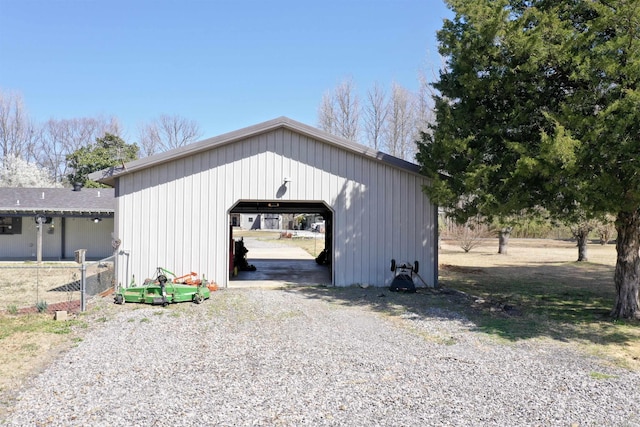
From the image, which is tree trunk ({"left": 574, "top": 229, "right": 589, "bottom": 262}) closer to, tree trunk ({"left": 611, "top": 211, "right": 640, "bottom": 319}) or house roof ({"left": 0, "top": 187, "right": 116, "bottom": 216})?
tree trunk ({"left": 611, "top": 211, "right": 640, "bottom": 319})

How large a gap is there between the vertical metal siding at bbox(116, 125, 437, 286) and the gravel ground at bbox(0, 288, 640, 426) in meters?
3.50

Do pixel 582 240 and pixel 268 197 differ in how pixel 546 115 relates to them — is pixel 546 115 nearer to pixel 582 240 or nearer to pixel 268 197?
pixel 268 197

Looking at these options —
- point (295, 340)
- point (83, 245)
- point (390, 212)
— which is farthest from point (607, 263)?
point (83, 245)

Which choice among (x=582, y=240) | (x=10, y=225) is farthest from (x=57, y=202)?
(x=582, y=240)

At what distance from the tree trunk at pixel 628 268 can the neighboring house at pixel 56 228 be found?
18.0 metres

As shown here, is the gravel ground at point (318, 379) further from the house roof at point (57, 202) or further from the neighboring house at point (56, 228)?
the neighboring house at point (56, 228)

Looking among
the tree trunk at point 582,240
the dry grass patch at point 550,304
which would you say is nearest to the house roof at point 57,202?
the dry grass patch at point 550,304

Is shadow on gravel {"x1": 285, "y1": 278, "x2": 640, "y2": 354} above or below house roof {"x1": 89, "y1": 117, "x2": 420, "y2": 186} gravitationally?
below

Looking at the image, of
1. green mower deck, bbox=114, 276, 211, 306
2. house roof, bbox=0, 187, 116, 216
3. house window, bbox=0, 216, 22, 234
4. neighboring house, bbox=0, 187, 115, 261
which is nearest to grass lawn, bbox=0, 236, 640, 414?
green mower deck, bbox=114, 276, 211, 306

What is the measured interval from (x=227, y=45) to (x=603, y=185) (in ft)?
45.3

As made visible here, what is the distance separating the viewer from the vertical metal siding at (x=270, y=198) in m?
10.6

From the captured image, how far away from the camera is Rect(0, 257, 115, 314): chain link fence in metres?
8.12

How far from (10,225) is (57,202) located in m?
2.42

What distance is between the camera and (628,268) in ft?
25.6
